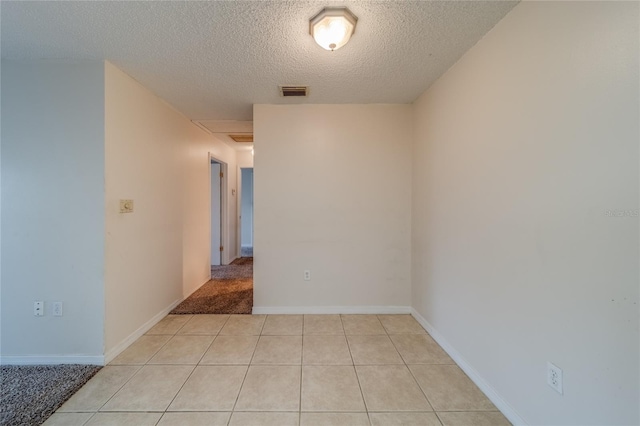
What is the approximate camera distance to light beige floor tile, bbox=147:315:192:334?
2447 millimetres

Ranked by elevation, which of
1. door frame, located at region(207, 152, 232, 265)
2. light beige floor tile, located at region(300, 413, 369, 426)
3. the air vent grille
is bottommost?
light beige floor tile, located at region(300, 413, 369, 426)

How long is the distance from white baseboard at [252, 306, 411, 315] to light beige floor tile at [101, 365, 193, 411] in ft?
3.41

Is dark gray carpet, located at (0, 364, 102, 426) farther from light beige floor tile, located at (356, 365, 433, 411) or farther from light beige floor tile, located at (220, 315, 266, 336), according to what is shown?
light beige floor tile, located at (356, 365, 433, 411)

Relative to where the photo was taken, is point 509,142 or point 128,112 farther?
point 128,112

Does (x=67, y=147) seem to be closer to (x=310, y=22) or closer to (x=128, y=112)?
(x=128, y=112)

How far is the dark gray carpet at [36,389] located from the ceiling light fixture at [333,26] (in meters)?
2.78

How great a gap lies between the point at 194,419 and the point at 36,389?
1189mm

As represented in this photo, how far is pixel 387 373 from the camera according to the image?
1.83 metres

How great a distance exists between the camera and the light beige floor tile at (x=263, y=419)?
55.2 inches

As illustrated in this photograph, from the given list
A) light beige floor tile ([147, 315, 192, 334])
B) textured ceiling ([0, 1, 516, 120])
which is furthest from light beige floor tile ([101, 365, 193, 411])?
textured ceiling ([0, 1, 516, 120])

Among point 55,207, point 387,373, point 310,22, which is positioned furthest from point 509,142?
point 55,207

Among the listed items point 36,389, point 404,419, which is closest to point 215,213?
point 36,389

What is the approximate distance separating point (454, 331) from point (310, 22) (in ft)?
8.09

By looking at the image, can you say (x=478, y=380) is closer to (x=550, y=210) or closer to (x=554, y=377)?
(x=554, y=377)
